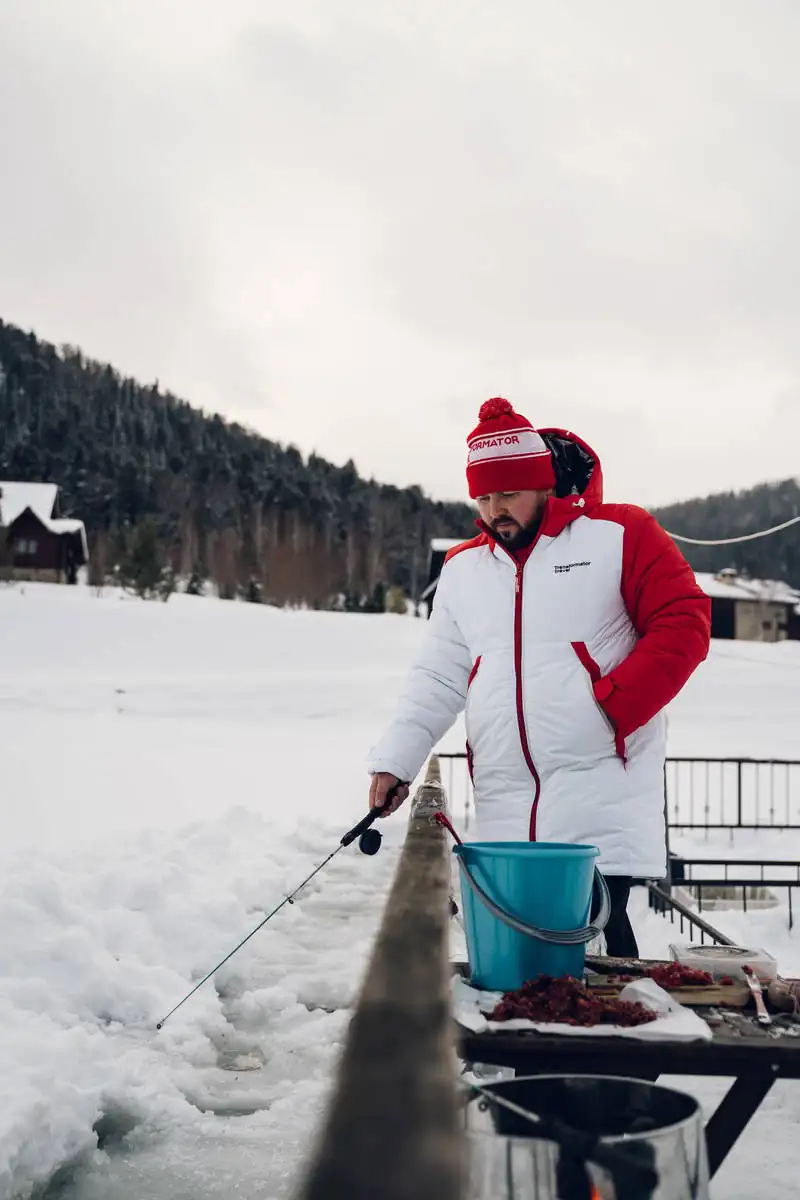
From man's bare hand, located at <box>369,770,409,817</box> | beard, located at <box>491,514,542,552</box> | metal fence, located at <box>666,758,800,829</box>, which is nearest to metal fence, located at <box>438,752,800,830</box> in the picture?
metal fence, located at <box>666,758,800,829</box>

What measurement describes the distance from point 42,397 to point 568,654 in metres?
134

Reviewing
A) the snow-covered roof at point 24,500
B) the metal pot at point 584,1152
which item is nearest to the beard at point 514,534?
the metal pot at point 584,1152

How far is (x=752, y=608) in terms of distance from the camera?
67500 mm

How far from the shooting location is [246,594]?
63406 millimetres

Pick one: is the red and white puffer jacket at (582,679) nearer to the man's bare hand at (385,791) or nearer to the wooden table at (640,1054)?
the man's bare hand at (385,791)

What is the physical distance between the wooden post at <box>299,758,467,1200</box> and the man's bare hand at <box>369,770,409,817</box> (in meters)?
1.45

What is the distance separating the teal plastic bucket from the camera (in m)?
2.03

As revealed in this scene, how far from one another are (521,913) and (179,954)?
353 cm

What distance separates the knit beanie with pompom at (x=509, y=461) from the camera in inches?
Result: 117

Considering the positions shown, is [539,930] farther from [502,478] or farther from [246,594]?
[246,594]

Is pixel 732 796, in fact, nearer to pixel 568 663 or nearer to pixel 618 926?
pixel 618 926

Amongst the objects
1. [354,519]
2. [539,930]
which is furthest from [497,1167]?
[354,519]

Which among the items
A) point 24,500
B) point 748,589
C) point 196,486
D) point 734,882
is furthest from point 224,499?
point 734,882

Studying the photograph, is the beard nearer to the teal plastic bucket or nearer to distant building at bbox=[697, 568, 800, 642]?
the teal plastic bucket
